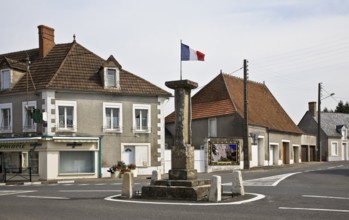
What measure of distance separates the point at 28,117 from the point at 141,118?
7.08 m

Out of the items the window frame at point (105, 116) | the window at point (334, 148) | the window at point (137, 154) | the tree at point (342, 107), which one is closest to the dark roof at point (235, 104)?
the window at point (137, 154)

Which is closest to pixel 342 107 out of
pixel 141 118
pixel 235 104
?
pixel 235 104

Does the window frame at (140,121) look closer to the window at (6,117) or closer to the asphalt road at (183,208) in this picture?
the window at (6,117)

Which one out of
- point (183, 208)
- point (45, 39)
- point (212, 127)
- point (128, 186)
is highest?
point (45, 39)

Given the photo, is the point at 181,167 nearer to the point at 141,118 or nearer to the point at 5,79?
the point at 141,118

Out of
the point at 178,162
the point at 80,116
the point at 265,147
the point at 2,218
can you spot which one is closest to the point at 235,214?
the point at 178,162

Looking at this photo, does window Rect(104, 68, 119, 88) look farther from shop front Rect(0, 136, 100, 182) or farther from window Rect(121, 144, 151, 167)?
window Rect(121, 144, 151, 167)

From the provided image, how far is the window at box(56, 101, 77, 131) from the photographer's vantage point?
29.4m

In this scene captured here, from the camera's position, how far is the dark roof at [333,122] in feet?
194

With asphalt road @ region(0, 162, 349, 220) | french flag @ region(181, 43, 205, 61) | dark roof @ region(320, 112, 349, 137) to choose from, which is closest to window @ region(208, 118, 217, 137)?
french flag @ region(181, 43, 205, 61)

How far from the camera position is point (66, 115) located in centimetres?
2972

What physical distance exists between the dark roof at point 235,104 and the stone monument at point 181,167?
22.7 meters

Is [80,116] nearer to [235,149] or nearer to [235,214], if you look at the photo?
[235,149]

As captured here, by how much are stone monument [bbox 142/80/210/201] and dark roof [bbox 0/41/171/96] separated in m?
15.5
